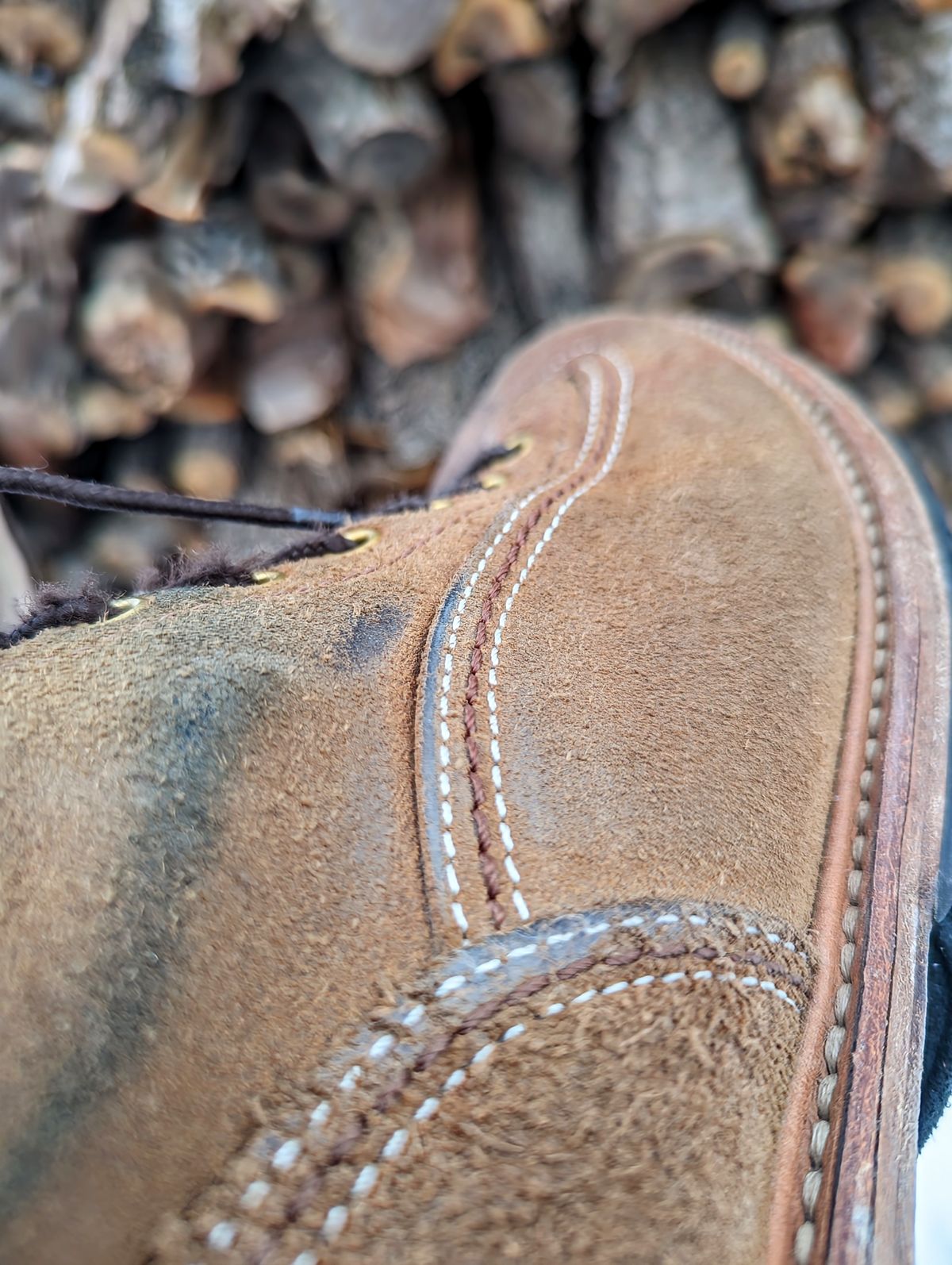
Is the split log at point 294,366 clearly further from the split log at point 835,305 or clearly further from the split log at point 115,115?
the split log at point 835,305

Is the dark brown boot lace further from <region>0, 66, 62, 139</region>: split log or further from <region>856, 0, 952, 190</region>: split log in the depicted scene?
<region>856, 0, 952, 190</region>: split log

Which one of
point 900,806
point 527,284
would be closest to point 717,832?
point 900,806

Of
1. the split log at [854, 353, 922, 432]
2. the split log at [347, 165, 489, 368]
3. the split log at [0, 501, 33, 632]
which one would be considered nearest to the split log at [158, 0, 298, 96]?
the split log at [347, 165, 489, 368]

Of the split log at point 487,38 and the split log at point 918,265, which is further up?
the split log at point 487,38

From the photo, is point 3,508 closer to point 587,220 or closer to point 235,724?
point 235,724

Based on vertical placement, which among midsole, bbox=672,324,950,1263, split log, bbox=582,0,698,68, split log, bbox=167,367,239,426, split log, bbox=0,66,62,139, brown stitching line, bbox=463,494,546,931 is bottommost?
midsole, bbox=672,324,950,1263

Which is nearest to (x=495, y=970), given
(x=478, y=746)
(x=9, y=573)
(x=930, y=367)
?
(x=478, y=746)

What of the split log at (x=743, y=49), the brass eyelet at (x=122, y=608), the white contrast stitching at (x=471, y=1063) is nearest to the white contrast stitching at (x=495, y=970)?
the white contrast stitching at (x=471, y=1063)
